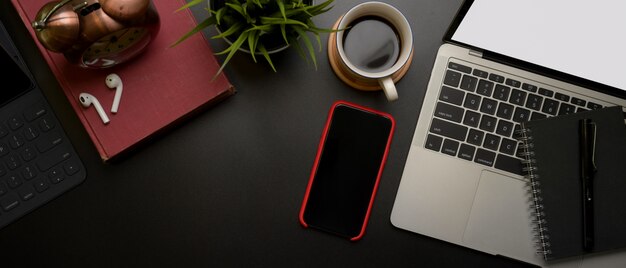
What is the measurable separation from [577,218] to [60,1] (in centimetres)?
72

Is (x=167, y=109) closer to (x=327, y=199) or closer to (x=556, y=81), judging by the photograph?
(x=327, y=199)

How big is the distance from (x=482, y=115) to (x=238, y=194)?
36cm

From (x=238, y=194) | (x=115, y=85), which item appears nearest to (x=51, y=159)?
(x=115, y=85)

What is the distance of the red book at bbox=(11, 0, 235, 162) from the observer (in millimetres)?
609

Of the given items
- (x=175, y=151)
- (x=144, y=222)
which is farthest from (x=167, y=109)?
(x=144, y=222)

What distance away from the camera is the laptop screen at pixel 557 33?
567mm

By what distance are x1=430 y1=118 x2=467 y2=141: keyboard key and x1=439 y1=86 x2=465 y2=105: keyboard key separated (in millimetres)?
31

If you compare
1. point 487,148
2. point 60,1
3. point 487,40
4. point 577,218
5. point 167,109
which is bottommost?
point 577,218

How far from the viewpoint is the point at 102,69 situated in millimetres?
612

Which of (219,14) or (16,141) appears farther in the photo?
(16,141)

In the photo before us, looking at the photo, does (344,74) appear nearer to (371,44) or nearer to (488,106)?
(371,44)

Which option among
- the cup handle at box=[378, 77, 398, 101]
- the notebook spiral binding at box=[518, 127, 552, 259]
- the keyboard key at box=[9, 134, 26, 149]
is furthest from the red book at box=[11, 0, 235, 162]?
the notebook spiral binding at box=[518, 127, 552, 259]

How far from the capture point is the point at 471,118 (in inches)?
25.6

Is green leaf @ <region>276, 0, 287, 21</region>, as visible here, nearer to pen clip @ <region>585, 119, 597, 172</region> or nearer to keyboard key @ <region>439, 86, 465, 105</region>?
keyboard key @ <region>439, 86, 465, 105</region>
